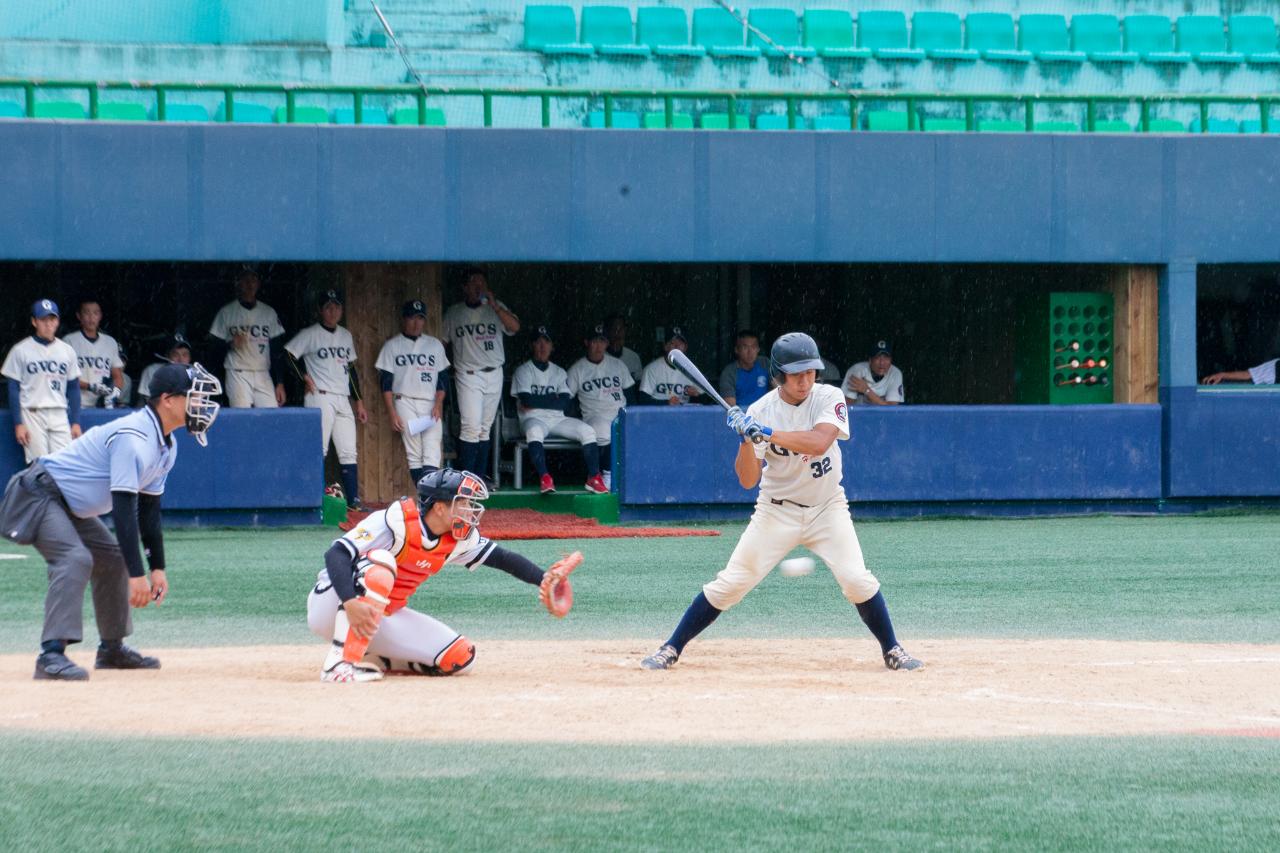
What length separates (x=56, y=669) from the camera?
25.2 ft

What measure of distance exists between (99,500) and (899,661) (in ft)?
12.6

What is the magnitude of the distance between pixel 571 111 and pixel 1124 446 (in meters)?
6.99

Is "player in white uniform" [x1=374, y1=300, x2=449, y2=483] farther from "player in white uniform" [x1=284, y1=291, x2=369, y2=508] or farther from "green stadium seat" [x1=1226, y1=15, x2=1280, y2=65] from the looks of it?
"green stadium seat" [x1=1226, y1=15, x2=1280, y2=65]

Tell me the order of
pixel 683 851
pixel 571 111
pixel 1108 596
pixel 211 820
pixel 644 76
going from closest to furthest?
1. pixel 683 851
2. pixel 211 820
3. pixel 1108 596
4. pixel 571 111
5. pixel 644 76

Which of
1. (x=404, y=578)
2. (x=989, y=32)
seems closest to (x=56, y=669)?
(x=404, y=578)

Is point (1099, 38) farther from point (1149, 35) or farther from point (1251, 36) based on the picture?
point (1251, 36)

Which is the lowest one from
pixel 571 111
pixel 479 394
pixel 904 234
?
pixel 479 394

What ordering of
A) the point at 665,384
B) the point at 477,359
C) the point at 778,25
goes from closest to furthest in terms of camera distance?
the point at 477,359 → the point at 665,384 → the point at 778,25

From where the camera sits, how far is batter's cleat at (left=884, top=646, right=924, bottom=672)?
7977 mm

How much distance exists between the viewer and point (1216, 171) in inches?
690

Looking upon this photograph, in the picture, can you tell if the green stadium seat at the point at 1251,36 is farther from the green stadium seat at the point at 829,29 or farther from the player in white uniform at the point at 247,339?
the player in white uniform at the point at 247,339

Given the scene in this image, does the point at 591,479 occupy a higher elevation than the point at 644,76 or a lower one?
lower

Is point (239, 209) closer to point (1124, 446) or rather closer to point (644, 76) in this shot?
point (644, 76)

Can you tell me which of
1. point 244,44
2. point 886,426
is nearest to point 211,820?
point 886,426
